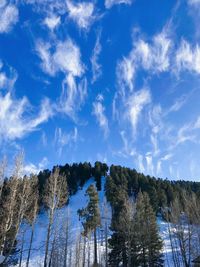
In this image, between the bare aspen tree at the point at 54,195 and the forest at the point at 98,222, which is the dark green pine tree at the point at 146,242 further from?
the bare aspen tree at the point at 54,195

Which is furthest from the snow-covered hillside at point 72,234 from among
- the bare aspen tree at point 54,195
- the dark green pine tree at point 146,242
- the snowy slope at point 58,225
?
the dark green pine tree at point 146,242

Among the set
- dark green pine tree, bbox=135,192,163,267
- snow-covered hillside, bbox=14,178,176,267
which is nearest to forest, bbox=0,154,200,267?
dark green pine tree, bbox=135,192,163,267

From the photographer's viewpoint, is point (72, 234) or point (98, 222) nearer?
point (98, 222)

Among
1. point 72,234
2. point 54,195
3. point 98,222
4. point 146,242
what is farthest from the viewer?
point 72,234

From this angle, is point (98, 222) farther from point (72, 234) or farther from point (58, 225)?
point (72, 234)

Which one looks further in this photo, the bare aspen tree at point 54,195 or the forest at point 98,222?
the bare aspen tree at point 54,195

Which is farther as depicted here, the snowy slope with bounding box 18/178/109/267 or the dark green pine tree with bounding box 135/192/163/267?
the snowy slope with bounding box 18/178/109/267

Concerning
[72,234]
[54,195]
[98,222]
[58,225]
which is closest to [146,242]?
[98,222]

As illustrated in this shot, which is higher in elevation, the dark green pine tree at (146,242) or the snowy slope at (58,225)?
the snowy slope at (58,225)

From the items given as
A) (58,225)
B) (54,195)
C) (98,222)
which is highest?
(98,222)

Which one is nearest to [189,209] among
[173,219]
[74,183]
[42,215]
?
[173,219]

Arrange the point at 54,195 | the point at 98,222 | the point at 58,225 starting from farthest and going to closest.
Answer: the point at 98,222 → the point at 58,225 → the point at 54,195

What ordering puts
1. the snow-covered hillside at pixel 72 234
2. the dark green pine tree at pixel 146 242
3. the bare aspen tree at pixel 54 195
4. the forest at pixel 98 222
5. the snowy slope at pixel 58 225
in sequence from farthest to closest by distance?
the snowy slope at pixel 58 225 < the snow-covered hillside at pixel 72 234 < the dark green pine tree at pixel 146 242 < the bare aspen tree at pixel 54 195 < the forest at pixel 98 222

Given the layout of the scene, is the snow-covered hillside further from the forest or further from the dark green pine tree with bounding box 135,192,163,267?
the dark green pine tree with bounding box 135,192,163,267
